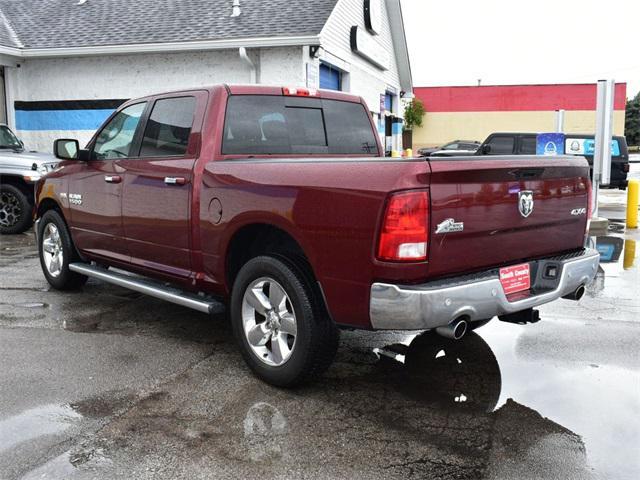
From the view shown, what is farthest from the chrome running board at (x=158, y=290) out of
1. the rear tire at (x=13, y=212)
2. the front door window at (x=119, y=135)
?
the rear tire at (x=13, y=212)

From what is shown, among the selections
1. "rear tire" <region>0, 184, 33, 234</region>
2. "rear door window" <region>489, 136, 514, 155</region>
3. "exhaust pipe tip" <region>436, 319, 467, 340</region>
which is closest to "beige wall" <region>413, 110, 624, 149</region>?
"rear door window" <region>489, 136, 514, 155</region>

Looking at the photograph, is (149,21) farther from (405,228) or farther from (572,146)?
(405,228)

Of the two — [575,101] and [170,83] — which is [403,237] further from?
[575,101]

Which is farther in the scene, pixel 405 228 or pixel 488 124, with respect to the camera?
pixel 488 124

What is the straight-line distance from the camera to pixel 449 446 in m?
3.35

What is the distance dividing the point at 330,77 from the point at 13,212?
9.04 metres

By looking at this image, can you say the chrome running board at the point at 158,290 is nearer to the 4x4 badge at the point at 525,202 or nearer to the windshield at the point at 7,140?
the 4x4 badge at the point at 525,202

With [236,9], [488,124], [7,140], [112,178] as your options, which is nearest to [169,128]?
[112,178]

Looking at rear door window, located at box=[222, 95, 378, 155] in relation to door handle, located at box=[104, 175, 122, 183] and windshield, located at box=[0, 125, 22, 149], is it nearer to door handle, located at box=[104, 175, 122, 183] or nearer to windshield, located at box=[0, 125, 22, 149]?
door handle, located at box=[104, 175, 122, 183]

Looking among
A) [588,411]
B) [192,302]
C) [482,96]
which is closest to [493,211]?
[588,411]

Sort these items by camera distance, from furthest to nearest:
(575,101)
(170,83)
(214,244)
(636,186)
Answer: (575,101) < (170,83) < (636,186) < (214,244)

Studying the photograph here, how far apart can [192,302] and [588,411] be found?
106 inches

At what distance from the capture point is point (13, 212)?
1105 centimetres

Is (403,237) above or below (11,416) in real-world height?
above
